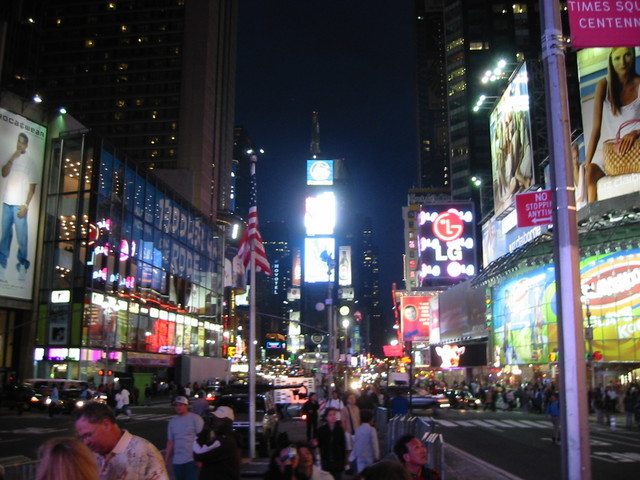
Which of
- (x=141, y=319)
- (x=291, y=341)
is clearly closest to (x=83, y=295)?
(x=141, y=319)

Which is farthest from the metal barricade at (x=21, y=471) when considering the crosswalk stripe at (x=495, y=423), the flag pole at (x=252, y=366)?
the crosswalk stripe at (x=495, y=423)

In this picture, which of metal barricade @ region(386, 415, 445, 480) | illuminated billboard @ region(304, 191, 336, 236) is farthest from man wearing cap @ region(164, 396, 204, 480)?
illuminated billboard @ region(304, 191, 336, 236)

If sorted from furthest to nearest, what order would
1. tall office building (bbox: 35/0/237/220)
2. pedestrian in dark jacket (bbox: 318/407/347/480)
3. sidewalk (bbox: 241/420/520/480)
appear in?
tall office building (bbox: 35/0/237/220)
sidewalk (bbox: 241/420/520/480)
pedestrian in dark jacket (bbox: 318/407/347/480)

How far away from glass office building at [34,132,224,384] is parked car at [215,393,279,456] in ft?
95.5

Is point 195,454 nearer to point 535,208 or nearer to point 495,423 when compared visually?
point 535,208

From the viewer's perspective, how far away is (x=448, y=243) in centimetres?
7050

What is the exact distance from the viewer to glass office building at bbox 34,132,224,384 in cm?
5134

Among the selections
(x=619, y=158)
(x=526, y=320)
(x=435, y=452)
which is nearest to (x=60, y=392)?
(x=526, y=320)

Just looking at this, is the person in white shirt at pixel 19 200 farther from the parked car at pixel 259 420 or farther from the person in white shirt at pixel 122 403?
the parked car at pixel 259 420

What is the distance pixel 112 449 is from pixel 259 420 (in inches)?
549

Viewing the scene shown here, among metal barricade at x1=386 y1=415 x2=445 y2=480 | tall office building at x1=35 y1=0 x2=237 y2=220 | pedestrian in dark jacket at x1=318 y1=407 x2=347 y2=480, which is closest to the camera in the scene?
metal barricade at x1=386 y1=415 x2=445 y2=480

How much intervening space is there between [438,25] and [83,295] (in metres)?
153

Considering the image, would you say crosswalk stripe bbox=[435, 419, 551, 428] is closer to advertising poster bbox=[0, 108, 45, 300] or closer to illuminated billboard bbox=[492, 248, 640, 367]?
illuminated billboard bbox=[492, 248, 640, 367]

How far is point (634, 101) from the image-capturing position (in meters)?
36.8
